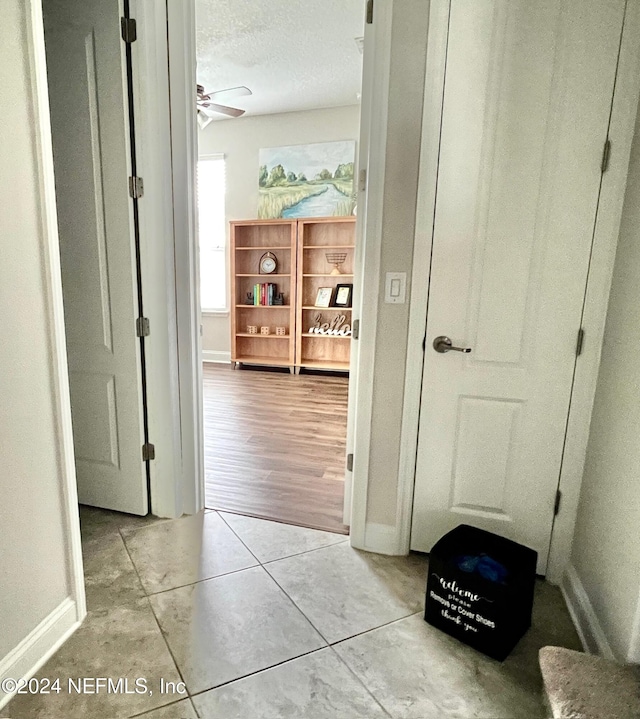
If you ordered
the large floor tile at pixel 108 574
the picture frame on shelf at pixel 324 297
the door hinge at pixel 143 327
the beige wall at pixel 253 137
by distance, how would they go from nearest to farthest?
the large floor tile at pixel 108 574 → the door hinge at pixel 143 327 → the beige wall at pixel 253 137 → the picture frame on shelf at pixel 324 297

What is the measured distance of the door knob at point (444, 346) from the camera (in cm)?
171

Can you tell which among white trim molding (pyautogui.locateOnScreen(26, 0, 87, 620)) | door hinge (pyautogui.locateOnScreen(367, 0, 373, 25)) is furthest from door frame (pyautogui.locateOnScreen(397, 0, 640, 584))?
white trim molding (pyautogui.locateOnScreen(26, 0, 87, 620))

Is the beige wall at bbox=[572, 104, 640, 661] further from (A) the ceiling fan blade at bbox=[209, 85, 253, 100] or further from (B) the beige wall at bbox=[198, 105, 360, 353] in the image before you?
(B) the beige wall at bbox=[198, 105, 360, 353]

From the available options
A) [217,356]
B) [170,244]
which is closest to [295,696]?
[170,244]

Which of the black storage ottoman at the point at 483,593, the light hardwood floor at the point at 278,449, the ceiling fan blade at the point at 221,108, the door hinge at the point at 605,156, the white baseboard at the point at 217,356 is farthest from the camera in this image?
the white baseboard at the point at 217,356

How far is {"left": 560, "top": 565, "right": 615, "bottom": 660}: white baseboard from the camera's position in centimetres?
137

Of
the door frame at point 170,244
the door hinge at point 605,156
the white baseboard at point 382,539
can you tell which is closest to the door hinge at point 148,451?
the door frame at point 170,244

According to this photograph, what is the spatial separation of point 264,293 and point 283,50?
8.45ft

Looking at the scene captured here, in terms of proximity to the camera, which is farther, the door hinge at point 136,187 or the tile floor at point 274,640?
the door hinge at point 136,187

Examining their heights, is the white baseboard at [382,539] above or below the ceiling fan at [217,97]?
below

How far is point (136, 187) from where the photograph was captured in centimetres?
190

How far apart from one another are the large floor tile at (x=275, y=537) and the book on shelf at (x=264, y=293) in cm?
363

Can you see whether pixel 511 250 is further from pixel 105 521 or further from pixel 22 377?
pixel 105 521

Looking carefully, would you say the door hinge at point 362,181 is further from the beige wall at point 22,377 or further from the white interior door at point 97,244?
the beige wall at point 22,377
